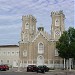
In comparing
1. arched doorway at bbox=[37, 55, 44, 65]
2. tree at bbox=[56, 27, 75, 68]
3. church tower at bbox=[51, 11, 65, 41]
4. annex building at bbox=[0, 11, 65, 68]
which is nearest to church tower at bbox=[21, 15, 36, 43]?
annex building at bbox=[0, 11, 65, 68]

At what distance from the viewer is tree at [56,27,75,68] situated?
2803 inches

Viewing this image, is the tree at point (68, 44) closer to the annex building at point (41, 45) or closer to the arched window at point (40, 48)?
the annex building at point (41, 45)

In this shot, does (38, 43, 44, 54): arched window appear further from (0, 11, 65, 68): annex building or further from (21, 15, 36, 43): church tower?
(21, 15, 36, 43): church tower

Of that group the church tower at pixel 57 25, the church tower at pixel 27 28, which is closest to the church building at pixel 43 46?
the church tower at pixel 57 25

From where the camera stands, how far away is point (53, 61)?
286 ft

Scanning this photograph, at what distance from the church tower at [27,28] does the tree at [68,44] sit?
2143 cm

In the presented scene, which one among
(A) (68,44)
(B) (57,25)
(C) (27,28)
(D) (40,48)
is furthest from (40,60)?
(A) (68,44)

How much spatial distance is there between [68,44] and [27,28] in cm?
2485

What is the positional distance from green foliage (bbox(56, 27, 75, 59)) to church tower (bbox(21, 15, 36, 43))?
2143 centimetres

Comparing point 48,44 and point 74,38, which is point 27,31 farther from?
point 74,38

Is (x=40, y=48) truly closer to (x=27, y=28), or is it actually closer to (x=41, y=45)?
(x=41, y=45)

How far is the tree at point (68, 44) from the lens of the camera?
7119cm

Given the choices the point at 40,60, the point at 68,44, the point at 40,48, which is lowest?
the point at 40,60

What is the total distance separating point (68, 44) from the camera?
237ft
